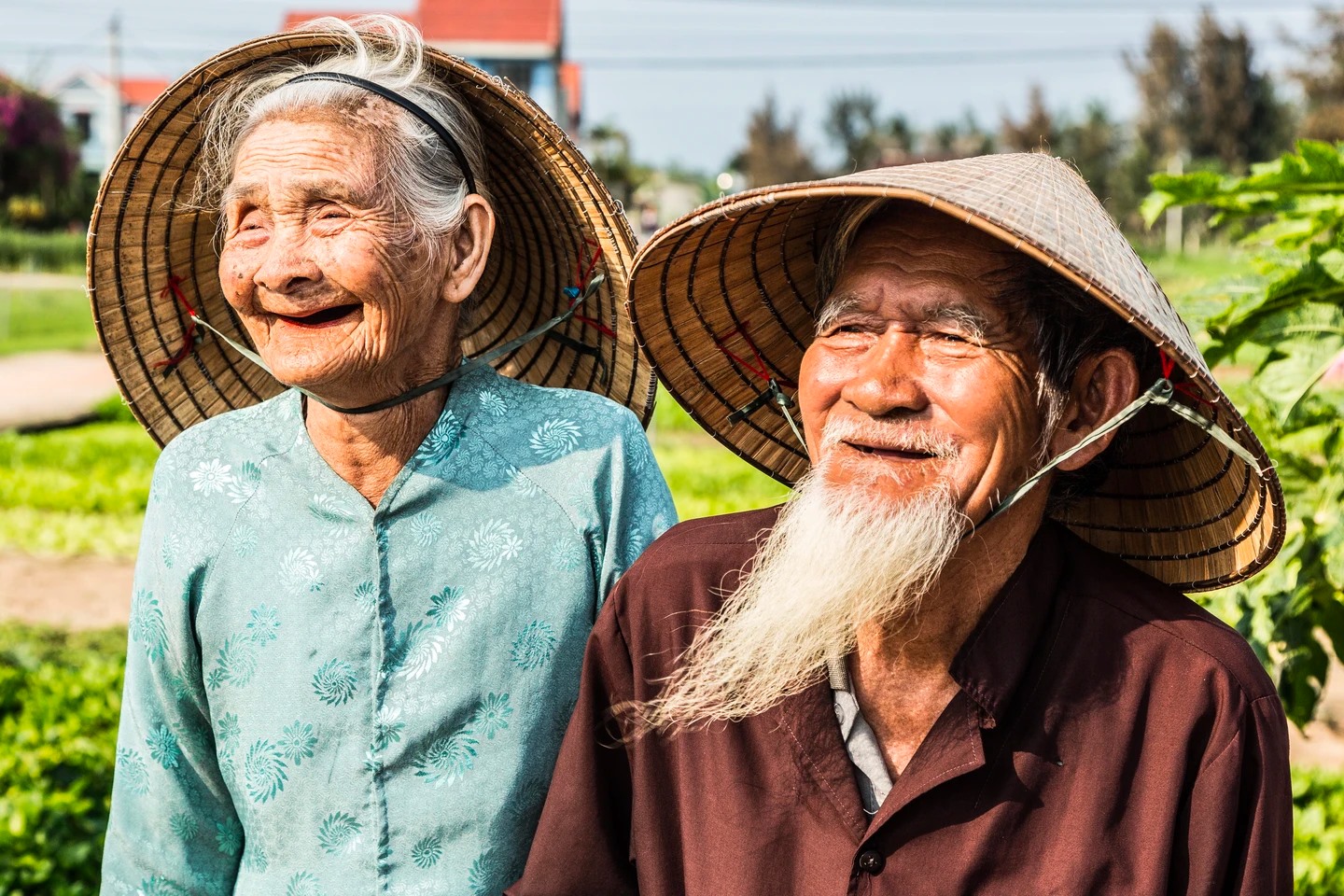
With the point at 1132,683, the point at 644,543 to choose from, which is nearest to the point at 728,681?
the point at 644,543

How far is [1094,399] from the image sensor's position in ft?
6.49

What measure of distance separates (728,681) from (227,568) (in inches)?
31.6

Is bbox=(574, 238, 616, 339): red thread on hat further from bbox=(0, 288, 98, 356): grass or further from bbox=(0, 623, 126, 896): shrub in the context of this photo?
bbox=(0, 288, 98, 356): grass

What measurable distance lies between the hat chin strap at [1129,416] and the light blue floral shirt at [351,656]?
635 millimetres

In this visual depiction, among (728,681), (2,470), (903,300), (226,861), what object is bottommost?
(2,470)

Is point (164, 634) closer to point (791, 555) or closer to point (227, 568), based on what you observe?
point (227, 568)

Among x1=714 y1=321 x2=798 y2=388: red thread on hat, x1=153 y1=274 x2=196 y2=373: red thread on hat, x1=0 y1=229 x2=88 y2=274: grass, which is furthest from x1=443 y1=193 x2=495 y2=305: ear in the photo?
x1=0 y1=229 x2=88 y2=274: grass

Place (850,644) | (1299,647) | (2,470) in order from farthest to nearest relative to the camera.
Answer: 1. (2,470)
2. (1299,647)
3. (850,644)

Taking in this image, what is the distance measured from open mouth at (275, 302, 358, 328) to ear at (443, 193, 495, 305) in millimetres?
195

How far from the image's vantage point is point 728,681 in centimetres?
192

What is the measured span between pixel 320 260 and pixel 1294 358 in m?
1.79

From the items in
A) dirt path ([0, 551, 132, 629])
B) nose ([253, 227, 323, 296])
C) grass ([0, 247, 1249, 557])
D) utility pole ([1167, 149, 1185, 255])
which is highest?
utility pole ([1167, 149, 1185, 255])

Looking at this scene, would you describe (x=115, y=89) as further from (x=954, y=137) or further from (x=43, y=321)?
(x=954, y=137)

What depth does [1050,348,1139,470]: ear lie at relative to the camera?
1.94 meters
